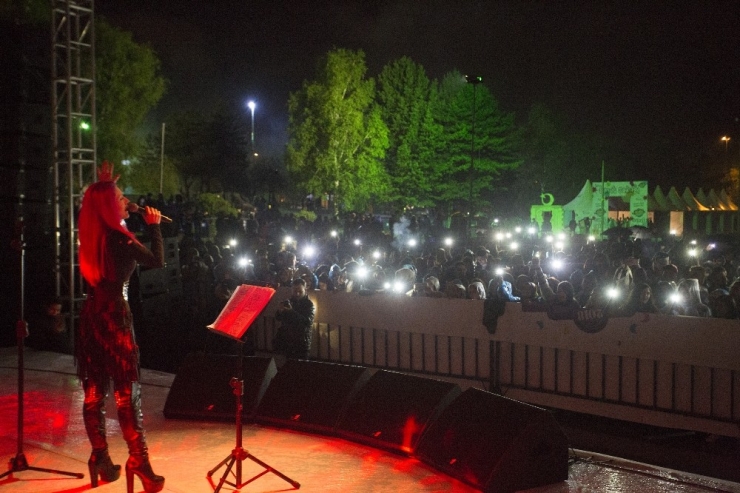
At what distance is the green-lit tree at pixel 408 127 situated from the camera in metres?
41.5

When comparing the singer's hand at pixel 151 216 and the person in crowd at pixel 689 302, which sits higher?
the singer's hand at pixel 151 216

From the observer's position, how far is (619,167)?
66312 millimetres

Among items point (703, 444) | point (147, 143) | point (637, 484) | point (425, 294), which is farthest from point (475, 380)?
point (147, 143)

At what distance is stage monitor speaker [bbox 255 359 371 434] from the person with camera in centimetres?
164

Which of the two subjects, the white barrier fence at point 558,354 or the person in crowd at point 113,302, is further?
the white barrier fence at point 558,354

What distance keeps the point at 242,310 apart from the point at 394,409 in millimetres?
1925

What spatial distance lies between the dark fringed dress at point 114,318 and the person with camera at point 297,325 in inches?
152

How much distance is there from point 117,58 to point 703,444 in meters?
24.3

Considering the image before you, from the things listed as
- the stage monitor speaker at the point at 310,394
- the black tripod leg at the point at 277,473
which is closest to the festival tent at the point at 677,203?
the stage monitor speaker at the point at 310,394

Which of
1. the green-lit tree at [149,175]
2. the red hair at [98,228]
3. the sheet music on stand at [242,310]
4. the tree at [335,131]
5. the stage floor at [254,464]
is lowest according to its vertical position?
the stage floor at [254,464]

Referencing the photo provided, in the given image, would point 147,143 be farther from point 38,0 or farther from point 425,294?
point 425,294

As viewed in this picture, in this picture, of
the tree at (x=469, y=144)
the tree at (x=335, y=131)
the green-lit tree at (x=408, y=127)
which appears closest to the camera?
the tree at (x=335, y=131)

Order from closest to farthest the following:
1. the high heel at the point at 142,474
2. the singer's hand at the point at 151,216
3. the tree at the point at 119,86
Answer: the singer's hand at the point at 151,216 → the high heel at the point at 142,474 → the tree at the point at 119,86

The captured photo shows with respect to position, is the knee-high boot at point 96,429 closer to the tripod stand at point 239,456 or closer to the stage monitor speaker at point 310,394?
the tripod stand at point 239,456
